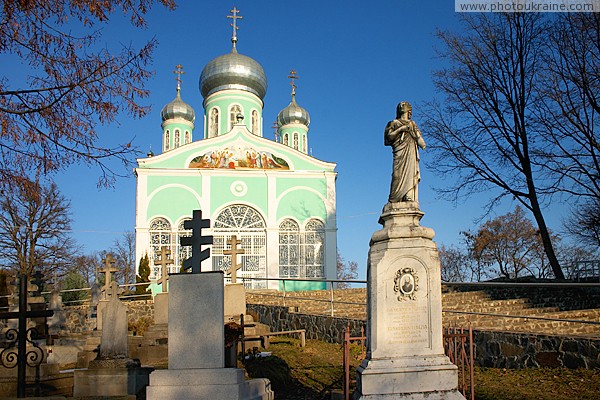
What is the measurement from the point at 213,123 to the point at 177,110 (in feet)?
20.0

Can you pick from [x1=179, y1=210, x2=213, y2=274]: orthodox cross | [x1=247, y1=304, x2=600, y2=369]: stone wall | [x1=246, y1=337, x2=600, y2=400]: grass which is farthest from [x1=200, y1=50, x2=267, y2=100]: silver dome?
[x1=179, y1=210, x2=213, y2=274]: orthodox cross

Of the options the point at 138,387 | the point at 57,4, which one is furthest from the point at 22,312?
the point at 57,4

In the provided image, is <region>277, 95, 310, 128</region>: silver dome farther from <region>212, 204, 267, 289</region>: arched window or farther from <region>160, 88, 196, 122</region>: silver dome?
<region>212, 204, 267, 289</region>: arched window

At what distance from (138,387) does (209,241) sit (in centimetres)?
289

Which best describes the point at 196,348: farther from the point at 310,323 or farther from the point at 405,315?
the point at 310,323

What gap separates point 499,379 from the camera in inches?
340

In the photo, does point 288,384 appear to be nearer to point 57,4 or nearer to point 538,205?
point 57,4

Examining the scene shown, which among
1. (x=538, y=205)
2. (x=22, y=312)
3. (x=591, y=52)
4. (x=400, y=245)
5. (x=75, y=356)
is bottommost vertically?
(x=75, y=356)

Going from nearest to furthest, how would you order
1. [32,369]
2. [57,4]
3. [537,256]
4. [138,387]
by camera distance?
[57,4], [138,387], [32,369], [537,256]

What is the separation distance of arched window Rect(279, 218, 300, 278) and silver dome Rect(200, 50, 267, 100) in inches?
402

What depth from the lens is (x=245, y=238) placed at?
28.6 meters

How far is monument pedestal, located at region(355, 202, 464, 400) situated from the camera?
673 centimetres

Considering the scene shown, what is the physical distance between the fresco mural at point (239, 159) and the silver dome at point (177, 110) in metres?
11.3

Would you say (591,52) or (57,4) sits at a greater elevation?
(591,52)
